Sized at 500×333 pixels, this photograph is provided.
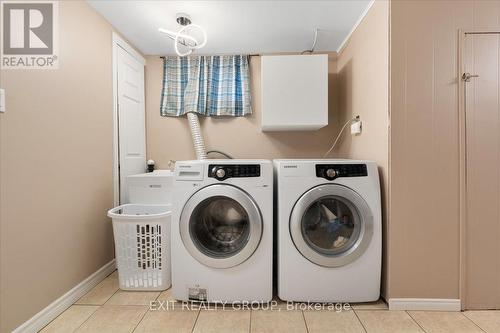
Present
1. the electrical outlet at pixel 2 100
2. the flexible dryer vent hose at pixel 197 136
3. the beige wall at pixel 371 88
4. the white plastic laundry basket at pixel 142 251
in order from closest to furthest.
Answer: the electrical outlet at pixel 2 100 < the beige wall at pixel 371 88 < the white plastic laundry basket at pixel 142 251 < the flexible dryer vent hose at pixel 197 136

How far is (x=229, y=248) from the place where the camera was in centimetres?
160

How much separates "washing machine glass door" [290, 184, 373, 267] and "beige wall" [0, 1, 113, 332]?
1415 mm

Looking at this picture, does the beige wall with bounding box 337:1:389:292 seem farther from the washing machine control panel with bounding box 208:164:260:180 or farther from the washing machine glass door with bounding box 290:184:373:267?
the washing machine control panel with bounding box 208:164:260:180

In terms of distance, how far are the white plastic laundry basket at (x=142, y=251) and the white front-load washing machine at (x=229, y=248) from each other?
225mm

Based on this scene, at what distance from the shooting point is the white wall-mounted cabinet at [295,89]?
2.17 m

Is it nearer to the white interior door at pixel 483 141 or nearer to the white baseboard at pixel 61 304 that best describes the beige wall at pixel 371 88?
the white interior door at pixel 483 141

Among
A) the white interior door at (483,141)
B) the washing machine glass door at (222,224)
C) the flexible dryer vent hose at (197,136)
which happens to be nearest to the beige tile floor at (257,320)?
the washing machine glass door at (222,224)

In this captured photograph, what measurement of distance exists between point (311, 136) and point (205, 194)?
1518 millimetres

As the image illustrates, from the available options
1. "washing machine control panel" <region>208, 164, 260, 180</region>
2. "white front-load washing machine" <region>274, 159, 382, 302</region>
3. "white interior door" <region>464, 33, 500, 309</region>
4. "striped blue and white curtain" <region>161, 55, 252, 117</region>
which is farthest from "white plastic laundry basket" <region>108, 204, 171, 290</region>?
"white interior door" <region>464, 33, 500, 309</region>

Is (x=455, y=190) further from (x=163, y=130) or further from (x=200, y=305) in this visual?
(x=163, y=130)

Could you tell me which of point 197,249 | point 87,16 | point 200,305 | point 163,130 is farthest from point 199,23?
point 200,305

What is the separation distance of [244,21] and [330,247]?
1.82 metres

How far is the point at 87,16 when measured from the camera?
5.84ft

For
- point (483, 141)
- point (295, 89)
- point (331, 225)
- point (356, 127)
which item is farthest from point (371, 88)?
point (331, 225)
